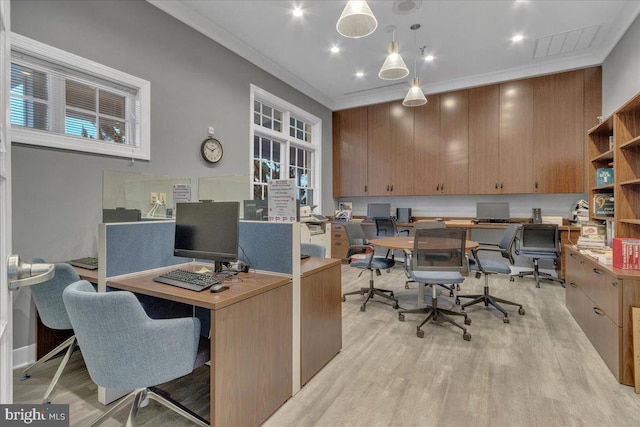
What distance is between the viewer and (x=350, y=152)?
22.6 ft

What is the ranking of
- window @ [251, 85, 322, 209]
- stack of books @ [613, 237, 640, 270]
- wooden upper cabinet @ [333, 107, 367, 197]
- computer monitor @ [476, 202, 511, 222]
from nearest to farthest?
stack of books @ [613, 237, 640, 270], window @ [251, 85, 322, 209], computer monitor @ [476, 202, 511, 222], wooden upper cabinet @ [333, 107, 367, 197]

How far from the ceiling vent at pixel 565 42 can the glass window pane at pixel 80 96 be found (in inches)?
221

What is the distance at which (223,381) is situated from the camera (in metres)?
1.48

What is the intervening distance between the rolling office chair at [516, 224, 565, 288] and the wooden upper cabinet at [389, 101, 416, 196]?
217 centimetres

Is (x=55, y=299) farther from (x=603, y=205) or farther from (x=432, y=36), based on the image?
(x=432, y=36)

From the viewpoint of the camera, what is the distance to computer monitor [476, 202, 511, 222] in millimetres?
5441

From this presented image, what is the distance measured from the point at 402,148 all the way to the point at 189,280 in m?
5.45

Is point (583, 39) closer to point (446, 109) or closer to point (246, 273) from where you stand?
point (446, 109)

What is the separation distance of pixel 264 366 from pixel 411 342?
4.99ft

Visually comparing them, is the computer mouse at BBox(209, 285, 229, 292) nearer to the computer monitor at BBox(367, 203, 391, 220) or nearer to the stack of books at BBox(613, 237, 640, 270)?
the stack of books at BBox(613, 237, 640, 270)

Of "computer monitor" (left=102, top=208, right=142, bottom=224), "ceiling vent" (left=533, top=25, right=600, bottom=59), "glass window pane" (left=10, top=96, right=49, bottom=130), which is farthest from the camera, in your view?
"ceiling vent" (left=533, top=25, right=600, bottom=59)

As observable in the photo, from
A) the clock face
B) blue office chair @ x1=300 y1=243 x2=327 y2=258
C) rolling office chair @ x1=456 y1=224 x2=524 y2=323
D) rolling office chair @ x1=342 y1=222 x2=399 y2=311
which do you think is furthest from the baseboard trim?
rolling office chair @ x1=456 y1=224 x2=524 y2=323

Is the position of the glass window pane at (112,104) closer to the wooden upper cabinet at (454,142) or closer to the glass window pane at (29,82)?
the glass window pane at (29,82)

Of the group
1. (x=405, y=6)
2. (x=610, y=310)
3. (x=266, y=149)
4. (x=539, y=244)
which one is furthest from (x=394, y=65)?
(x=539, y=244)
